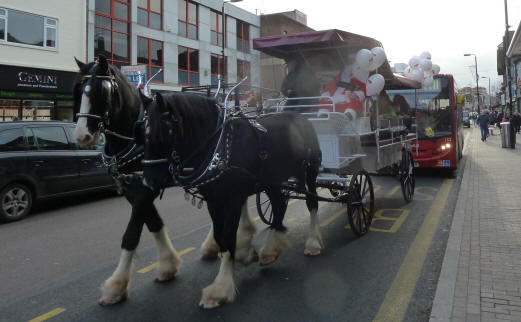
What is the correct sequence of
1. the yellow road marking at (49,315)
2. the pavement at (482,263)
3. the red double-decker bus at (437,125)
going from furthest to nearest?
the red double-decker bus at (437,125)
the yellow road marking at (49,315)
the pavement at (482,263)

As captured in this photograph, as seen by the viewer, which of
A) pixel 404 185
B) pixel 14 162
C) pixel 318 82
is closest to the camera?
pixel 318 82

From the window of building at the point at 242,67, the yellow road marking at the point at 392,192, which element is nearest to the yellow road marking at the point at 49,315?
the yellow road marking at the point at 392,192

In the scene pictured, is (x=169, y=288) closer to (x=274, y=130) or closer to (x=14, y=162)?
(x=274, y=130)

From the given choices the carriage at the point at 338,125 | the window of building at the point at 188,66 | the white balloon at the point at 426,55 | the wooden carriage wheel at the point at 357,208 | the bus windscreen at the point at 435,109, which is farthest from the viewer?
the window of building at the point at 188,66

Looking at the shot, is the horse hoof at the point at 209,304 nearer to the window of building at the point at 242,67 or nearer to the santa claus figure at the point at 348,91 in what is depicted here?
the santa claus figure at the point at 348,91

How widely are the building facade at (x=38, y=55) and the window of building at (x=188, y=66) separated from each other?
274 inches

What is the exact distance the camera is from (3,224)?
676cm

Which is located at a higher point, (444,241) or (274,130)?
(274,130)

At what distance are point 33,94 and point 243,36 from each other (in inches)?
696

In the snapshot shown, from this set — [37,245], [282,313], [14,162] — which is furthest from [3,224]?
[282,313]

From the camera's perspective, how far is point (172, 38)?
24.7 m

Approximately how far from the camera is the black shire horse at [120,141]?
3.35 m

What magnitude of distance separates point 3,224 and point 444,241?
23.0 ft

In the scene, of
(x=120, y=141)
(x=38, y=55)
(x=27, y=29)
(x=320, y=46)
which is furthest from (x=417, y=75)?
(x=27, y=29)
